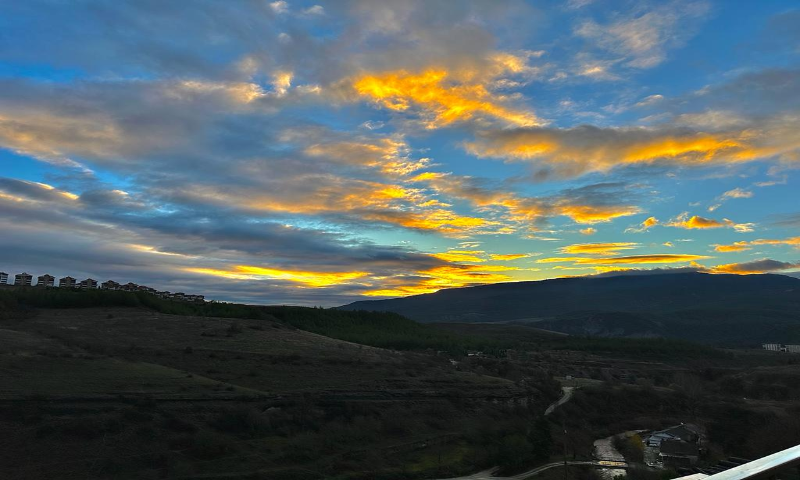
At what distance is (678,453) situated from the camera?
5216cm

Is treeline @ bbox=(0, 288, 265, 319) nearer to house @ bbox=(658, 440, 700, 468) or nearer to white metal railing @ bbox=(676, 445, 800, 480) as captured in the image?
house @ bbox=(658, 440, 700, 468)

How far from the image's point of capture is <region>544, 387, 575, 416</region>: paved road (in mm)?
69137

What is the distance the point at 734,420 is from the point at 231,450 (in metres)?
60.9

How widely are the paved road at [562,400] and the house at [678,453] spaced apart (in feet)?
51.5

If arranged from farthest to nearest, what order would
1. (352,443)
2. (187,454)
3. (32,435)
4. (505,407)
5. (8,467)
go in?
(505,407) → (352,443) → (187,454) → (32,435) → (8,467)

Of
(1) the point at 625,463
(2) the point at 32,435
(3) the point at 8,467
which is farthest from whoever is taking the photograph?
(1) the point at 625,463

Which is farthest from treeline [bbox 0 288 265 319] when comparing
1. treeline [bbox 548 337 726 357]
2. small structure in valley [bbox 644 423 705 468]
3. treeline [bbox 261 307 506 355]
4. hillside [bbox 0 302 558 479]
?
A: treeline [bbox 548 337 726 357]

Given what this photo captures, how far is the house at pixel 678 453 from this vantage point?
49.5 m

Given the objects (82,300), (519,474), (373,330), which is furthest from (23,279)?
(519,474)

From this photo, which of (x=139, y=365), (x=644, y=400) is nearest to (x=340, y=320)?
(x=644, y=400)

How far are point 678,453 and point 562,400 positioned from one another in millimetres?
23422

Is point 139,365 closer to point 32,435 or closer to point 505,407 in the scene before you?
point 32,435

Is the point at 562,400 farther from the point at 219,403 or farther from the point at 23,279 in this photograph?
the point at 23,279

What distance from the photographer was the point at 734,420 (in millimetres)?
67188
